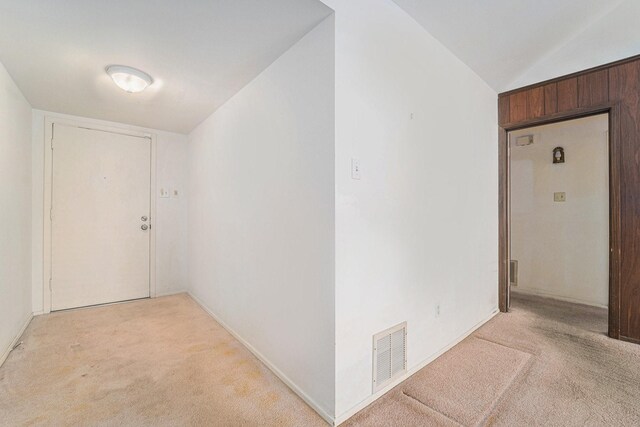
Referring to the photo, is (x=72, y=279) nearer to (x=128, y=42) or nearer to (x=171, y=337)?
(x=171, y=337)

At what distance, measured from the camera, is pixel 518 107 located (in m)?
3.05

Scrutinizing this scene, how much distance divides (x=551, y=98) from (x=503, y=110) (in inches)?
16.6

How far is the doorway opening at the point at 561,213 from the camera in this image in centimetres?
333

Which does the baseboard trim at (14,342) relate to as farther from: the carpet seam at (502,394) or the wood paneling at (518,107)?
the wood paneling at (518,107)

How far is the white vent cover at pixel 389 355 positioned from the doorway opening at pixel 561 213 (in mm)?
2179

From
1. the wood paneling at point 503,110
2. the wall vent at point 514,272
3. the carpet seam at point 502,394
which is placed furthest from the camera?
the wall vent at point 514,272

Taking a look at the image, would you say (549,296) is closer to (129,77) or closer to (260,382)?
(260,382)

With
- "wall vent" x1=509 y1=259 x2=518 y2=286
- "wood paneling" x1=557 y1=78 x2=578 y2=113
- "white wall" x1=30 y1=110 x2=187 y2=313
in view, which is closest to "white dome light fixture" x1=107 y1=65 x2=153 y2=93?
"white wall" x1=30 y1=110 x2=187 y2=313

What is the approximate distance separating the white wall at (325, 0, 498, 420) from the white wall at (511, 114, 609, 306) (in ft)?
5.23

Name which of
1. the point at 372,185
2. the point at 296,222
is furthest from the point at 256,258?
the point at 372,185

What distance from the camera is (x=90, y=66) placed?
2.21 m

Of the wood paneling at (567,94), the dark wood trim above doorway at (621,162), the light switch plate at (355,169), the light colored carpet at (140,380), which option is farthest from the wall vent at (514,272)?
the light colored carpet at (140,380)

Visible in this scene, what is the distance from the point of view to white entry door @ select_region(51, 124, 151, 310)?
331 cm

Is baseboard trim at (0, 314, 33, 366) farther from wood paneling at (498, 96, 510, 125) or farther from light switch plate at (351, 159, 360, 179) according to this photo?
wood paneling at (498, 96, 510, 125)
